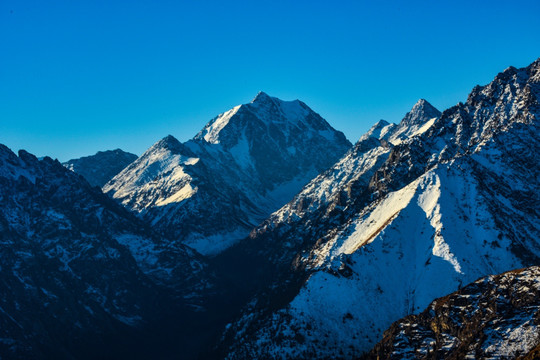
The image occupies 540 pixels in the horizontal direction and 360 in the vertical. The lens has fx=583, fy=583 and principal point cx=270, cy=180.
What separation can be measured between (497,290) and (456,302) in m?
10.7

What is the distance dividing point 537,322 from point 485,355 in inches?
528

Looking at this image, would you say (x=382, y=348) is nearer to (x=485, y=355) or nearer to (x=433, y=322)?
(x=433, y=322)

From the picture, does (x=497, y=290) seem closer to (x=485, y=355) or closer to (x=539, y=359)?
(x=485, y=355)

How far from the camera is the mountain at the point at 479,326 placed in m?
128

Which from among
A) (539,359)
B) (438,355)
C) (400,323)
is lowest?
(539,359)

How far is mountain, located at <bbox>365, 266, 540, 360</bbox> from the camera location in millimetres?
127500

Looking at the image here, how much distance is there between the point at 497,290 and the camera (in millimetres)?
148375

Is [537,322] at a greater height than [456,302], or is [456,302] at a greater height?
[456,302]

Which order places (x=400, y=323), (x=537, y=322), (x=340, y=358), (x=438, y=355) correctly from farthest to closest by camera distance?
(x=340, y=358)
(x=400, y=323)
(x=438, y=355)
(x=537, y=322)

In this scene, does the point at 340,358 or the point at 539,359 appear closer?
the point at 539,359

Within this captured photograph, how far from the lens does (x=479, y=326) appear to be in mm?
137875

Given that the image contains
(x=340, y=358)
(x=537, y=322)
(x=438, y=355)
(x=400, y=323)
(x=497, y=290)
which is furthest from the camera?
(x=340, y=358)

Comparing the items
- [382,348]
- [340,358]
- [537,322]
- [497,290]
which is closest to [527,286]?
[497,290]

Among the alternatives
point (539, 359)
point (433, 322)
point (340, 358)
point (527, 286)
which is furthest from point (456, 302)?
point (340, 358)
